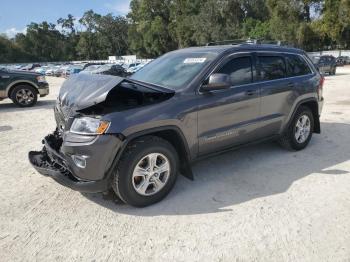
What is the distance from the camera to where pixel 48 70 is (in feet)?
159

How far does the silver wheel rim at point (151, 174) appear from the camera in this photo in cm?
383

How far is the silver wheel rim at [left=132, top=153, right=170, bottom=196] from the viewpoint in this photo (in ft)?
12.6

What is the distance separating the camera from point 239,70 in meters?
4.73

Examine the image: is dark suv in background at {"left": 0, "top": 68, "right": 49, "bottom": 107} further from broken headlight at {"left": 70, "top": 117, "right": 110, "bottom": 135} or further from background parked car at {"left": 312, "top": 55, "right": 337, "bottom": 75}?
background parked car at {"left": 312, "top": 55, "right": 337, "bottom": 75}

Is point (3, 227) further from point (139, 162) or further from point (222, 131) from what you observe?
point (222, 131)

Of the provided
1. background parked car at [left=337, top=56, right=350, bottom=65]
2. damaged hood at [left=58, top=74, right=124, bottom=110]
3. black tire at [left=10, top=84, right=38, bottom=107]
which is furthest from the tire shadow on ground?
background parked car at [left=337, top=56, right=350, bottom=65]

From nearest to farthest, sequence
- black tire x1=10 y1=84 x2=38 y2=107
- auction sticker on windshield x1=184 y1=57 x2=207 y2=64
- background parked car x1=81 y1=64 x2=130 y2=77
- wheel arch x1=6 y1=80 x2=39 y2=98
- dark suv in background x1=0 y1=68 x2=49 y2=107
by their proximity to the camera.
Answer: auction sticker on windshield x1=184 y1=57 x2=207 y2=64 → background parked car x1=81 y1=64 x2=130 y2=77 → dark suv in background x1=0 y1=68 x2=49 y2=107 → wheel arch x1=6 y1=80 x2=39 y2=98 → black tire x1=10 y1=84 x2=38 y2=107

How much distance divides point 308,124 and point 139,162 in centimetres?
345

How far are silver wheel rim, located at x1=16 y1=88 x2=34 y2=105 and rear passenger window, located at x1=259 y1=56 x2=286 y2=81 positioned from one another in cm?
911

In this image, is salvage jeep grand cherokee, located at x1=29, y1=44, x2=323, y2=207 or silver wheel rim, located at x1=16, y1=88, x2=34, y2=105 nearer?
salvage jeep grand cherokee, located at x1=29, y1=44, x2=323, y2=207

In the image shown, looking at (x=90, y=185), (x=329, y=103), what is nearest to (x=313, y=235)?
(x=90, y=185)

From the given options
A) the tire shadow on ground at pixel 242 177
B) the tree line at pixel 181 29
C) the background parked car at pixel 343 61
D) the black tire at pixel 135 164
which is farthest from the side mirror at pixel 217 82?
the background parked car at pixel 343 61

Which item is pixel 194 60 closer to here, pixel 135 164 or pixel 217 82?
pixel 217 82

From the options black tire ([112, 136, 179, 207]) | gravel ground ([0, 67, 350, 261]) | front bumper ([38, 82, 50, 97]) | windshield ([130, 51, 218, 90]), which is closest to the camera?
gravel ground ([0, 67, 350, 261])
